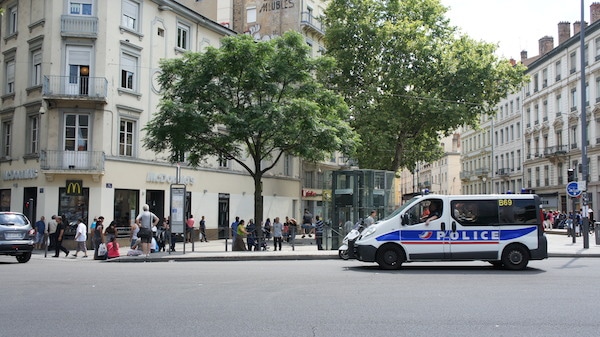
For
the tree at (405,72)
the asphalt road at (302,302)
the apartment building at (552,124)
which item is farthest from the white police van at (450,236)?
the apartment building at (552,124)

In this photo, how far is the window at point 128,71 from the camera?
98.9 ft

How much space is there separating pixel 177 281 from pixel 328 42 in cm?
2945

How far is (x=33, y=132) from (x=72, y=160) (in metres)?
3.29

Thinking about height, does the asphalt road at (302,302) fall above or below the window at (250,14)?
below

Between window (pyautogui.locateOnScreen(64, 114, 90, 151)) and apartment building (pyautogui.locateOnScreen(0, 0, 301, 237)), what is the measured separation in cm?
5

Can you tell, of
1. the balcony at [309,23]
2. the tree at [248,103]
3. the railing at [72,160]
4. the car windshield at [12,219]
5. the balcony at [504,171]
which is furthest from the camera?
the balcony at [504,171]

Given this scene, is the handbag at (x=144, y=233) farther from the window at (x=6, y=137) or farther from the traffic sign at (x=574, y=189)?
the traffic sign at (x=574, y=189)

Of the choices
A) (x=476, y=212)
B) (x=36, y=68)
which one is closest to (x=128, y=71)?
(x=36, y=68)

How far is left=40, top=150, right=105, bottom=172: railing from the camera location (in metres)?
27.9

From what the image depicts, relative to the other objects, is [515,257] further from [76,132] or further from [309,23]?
[309,23]

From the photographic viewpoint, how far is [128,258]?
2078 cm

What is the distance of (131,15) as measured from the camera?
3069cm

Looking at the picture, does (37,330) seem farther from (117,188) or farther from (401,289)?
(117,188)

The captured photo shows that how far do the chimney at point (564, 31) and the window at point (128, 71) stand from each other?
47819 mm
